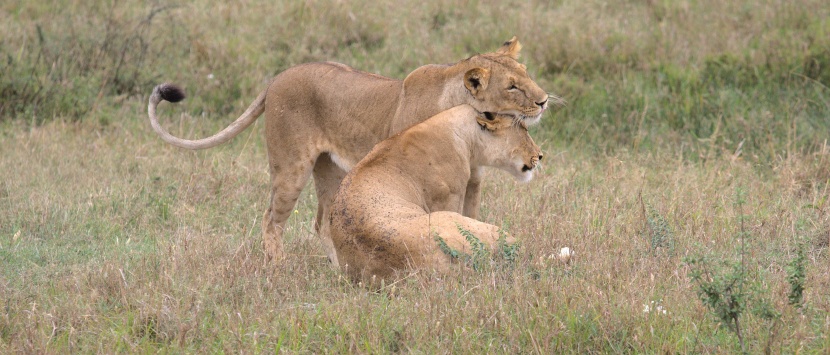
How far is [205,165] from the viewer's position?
277 inches

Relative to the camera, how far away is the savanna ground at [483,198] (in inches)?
150

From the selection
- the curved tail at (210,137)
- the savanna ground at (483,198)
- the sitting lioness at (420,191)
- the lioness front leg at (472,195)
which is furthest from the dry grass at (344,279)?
the curved tail at (210,137)

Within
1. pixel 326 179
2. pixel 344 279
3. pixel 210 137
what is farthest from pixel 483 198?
pixel 344 279

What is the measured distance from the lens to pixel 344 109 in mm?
5438

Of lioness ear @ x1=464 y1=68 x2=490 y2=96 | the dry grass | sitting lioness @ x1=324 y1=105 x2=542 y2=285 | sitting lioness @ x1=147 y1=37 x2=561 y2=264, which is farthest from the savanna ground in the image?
lioness ear @ x1=464 y1=68 x2=490 y2=96

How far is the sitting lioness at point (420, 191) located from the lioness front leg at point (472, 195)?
48 mm

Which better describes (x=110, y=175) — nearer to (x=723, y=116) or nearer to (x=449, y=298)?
(x=449, y=298)

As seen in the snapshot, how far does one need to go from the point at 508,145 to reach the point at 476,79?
0.34 m

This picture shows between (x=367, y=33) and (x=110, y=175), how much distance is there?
3.11m

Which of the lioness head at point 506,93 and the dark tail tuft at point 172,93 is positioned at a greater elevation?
the lioness head at point 506,93

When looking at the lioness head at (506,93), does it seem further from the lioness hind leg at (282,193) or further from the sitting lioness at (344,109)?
the lioness hind leg at (282,193)

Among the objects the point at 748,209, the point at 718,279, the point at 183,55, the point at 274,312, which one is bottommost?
the point at 183,55

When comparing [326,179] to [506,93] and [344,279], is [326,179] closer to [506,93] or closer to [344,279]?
[506,93]

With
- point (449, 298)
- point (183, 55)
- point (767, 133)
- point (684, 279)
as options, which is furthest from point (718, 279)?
point (183, 55)
